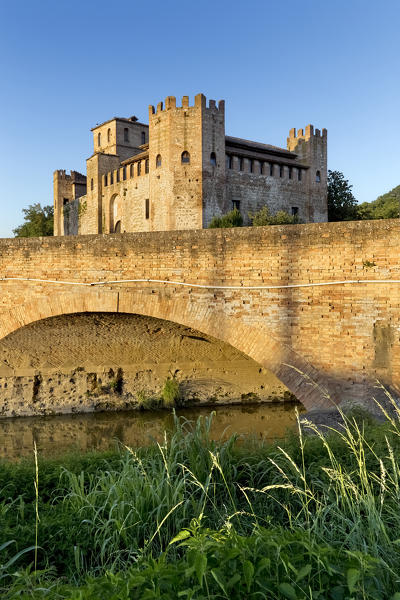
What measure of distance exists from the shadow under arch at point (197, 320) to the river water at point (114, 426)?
10.6ft

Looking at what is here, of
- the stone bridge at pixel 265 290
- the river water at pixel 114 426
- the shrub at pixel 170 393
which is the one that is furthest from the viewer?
the shrub at pixel 170 393

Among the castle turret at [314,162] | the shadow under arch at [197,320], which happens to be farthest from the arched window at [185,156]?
the shadow under arch at [197,320]

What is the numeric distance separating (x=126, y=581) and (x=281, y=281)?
19.3 feet

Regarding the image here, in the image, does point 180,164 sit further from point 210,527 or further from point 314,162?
point 210,527

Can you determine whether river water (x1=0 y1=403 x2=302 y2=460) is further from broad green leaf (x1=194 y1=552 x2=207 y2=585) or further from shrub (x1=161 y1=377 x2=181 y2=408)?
broad green leaf (x1=194 y1=552 x2=207 y2=585)

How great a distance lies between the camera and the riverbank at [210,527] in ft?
7.34

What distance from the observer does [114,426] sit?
12359 millimetres

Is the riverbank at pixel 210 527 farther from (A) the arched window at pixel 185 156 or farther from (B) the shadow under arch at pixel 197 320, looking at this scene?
(A) the arched window at pixel 185 156

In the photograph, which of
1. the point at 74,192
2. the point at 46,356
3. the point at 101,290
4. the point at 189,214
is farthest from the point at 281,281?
the point at 74,192

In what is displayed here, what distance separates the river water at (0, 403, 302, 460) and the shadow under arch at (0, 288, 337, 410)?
3.23 m

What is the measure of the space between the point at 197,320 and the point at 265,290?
120 centimetres

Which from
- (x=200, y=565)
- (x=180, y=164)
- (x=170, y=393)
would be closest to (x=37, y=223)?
(x=180, y=164)

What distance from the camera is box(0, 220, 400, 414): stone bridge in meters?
7.18

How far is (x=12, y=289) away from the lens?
9211mm
